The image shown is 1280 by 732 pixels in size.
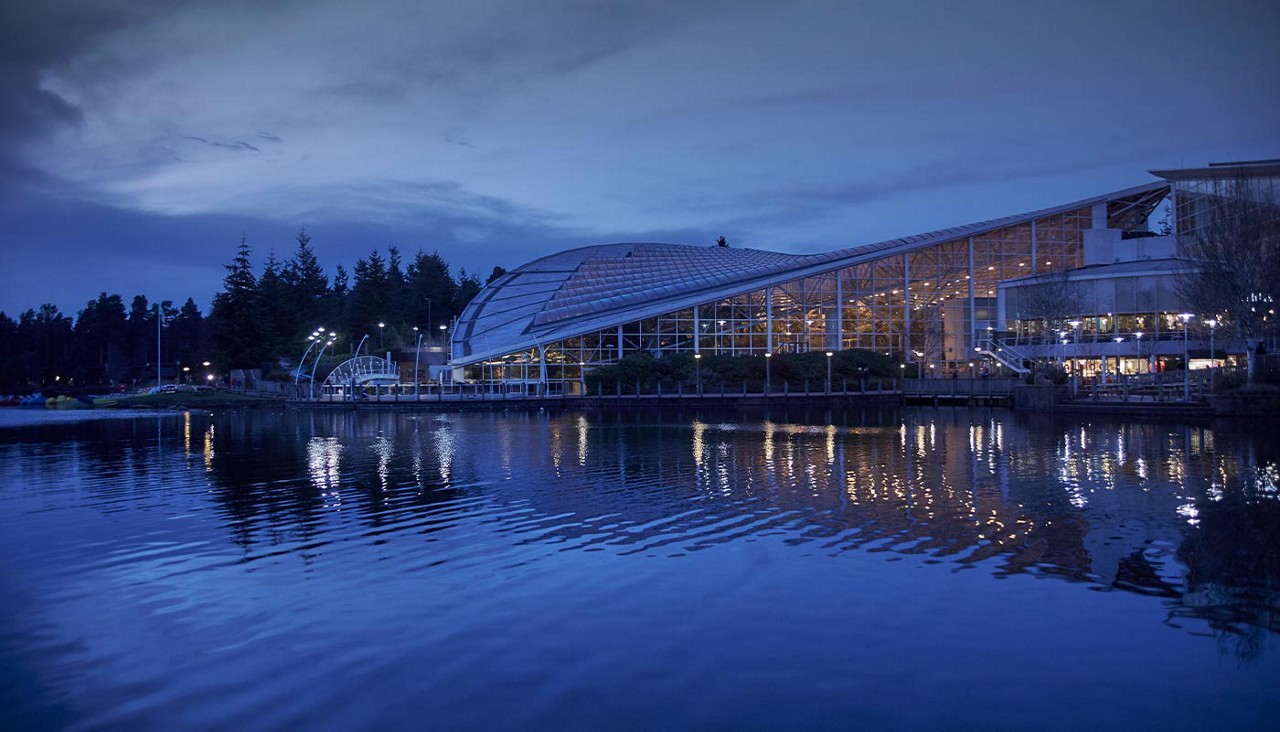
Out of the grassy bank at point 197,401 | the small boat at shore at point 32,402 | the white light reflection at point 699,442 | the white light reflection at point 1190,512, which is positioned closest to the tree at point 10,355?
the small boat at shore at point 32,402

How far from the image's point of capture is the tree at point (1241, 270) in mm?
34469

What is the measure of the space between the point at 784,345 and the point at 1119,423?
103 ft

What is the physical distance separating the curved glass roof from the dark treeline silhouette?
18644 mm

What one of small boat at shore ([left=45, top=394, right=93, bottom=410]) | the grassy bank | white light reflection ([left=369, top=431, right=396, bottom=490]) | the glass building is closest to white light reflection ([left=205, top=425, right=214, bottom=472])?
white light reflection ([left=369, top=431, right=396, bottom=490])

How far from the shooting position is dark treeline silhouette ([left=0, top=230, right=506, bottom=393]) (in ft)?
258

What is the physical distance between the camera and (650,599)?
362 inches

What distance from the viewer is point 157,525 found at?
544 inches

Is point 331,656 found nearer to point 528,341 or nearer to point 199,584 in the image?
point 199,584

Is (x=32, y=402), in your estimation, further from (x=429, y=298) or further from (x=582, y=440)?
(x=582, y=440)

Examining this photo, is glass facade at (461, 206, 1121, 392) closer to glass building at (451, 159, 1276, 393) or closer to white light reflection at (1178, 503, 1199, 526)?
glass building at (451, 159, 1276, 393)

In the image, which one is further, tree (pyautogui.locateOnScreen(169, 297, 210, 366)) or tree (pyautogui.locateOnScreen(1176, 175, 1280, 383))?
tree (pyautogui.locateOnScreen(169, 297, 210, 366))

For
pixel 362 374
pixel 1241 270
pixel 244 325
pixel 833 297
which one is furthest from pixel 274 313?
pixel 1241 270

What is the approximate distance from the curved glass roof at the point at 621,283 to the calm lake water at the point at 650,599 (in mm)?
41848

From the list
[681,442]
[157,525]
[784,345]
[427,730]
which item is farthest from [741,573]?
[784,345]
